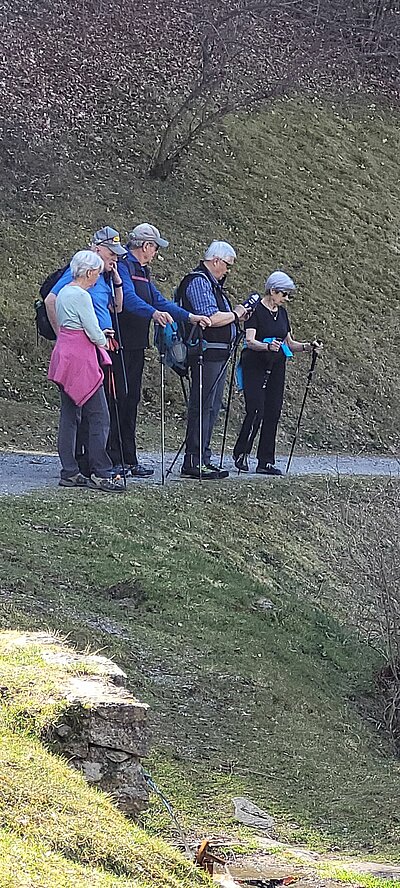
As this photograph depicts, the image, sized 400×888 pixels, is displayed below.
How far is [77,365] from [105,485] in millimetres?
1212

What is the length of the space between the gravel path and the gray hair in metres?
2.09

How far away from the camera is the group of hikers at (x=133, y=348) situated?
10.8m

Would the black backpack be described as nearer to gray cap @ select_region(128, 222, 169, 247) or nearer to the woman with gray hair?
the woman with gray hair

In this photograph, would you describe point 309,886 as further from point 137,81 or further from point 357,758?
point 137,81

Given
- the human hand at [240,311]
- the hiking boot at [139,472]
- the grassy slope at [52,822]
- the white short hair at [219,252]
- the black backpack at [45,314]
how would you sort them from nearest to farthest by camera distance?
the grassy slope at [52,822] → the black backpack at [45,314] → the white short hair at [219,252] → the human hand at [240,311] → the hiking boot at [139,472]

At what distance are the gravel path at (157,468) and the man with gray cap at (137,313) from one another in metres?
0.69

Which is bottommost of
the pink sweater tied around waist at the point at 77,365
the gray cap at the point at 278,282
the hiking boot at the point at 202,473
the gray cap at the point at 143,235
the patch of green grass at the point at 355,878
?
the patch of green grass at the point at 355,878

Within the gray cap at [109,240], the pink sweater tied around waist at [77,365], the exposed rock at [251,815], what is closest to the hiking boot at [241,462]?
the pink sweater tied around waist at [77,365]

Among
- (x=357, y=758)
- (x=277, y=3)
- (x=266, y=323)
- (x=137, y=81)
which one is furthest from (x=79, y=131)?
(x=357, y=758)

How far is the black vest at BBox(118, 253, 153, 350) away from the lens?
1165cm

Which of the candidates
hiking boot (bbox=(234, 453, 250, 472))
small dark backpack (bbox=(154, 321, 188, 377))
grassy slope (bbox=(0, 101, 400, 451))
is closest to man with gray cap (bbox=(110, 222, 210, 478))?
small dark backpack (bbox=(154, 321, 188, 377))

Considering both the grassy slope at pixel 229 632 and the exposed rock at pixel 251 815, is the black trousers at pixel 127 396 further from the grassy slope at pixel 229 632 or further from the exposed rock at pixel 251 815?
the exposed rock at pixel 251 815

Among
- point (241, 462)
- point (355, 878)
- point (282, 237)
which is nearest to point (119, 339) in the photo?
point (241, 462)

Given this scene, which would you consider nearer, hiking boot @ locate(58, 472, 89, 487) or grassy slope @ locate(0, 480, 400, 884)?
grassy slope @ locate(0, 480, 400, 884)
